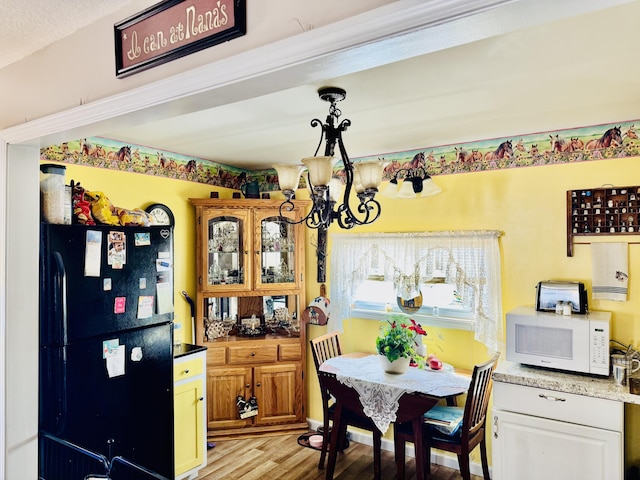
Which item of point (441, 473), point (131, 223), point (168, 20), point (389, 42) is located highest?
point (168, 20)

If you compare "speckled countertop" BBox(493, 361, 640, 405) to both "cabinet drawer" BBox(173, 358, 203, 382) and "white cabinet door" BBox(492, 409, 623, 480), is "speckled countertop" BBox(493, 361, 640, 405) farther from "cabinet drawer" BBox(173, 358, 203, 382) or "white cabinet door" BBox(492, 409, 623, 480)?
"cabinet drawer" BBox(173, 358, 203, 382)

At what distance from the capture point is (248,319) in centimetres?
417

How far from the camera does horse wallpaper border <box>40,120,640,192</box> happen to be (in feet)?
9.32

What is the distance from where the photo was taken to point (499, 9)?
77cm

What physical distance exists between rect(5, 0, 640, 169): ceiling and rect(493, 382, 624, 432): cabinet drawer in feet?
5.37

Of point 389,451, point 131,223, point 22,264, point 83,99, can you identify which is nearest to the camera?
point 83,99

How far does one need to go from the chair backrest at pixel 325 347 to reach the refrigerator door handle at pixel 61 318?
179cm

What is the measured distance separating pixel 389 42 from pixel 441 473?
11.1 feet

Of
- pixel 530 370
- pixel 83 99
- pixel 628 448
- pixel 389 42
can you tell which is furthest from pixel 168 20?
pixel 628 448

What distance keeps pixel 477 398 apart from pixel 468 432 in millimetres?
215

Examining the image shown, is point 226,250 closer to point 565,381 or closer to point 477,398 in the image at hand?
point 477,398

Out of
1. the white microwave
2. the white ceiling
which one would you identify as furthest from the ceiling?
the white microwave

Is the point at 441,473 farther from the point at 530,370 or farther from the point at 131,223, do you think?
the point at 131,223

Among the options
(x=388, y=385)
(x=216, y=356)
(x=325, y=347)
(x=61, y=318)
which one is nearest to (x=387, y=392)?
(x=388, y=385)
